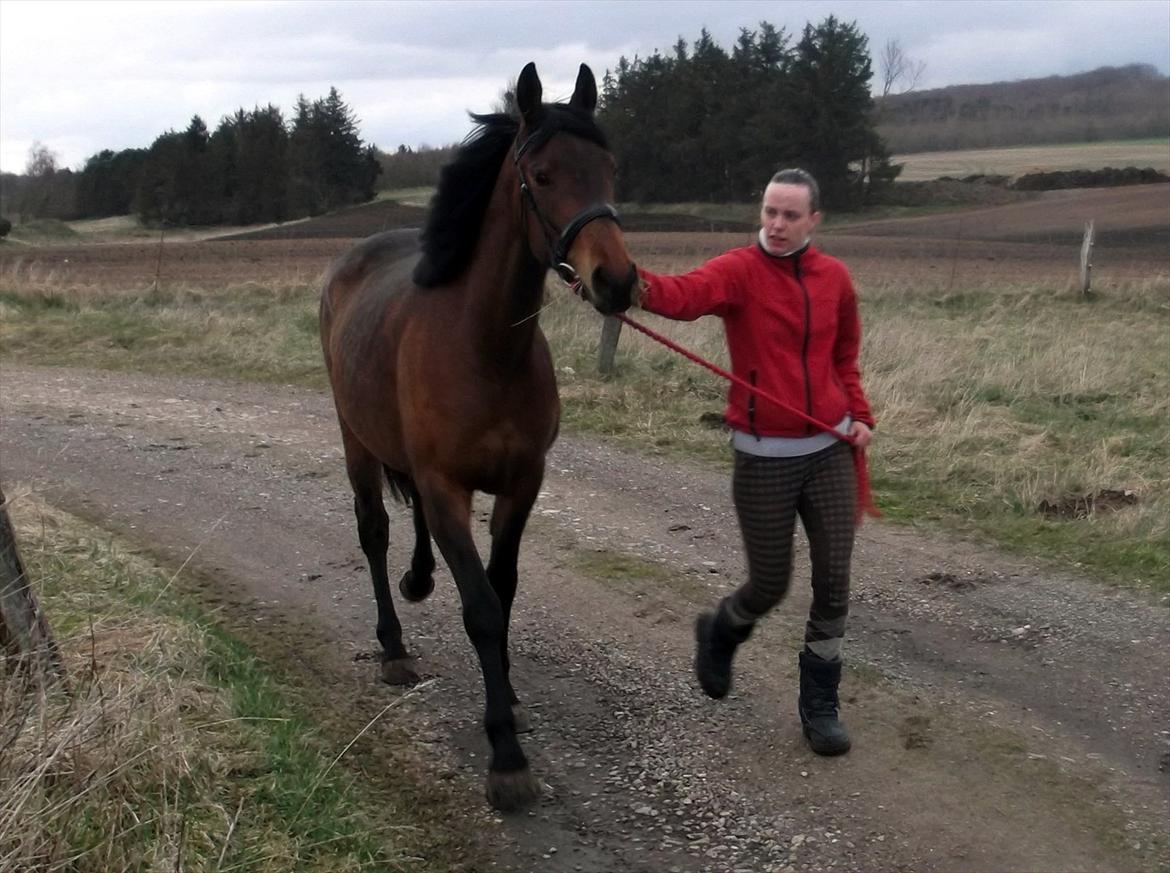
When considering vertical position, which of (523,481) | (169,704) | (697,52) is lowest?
(169,704)

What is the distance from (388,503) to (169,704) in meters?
3.88

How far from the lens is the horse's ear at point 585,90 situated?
12.6ft

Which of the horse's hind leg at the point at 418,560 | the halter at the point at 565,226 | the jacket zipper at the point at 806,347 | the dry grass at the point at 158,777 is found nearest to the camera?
the dry grass at the point at 158,777

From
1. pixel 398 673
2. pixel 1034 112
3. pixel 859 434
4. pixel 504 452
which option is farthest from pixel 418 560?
pixel 1034 112

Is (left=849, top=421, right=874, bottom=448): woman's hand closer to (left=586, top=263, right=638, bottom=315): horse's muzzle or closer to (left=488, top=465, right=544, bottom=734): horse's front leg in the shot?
(left=586, top=263, right=638, bottom=315): horse's muzzle

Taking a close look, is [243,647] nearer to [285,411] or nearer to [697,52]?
[285,411]

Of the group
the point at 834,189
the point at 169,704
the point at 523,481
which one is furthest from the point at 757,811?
the point at 834,189

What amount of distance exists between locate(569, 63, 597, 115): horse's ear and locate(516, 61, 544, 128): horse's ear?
0.17 meters

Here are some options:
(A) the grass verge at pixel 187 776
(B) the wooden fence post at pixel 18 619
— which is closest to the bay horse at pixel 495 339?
(A) the grass verge at pixel 187 776

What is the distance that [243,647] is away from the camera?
4785mm

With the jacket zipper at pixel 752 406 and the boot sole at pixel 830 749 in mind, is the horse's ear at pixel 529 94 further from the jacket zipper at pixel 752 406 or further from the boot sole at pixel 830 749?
the boot sole at pixel 830 749

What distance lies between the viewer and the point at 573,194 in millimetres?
3486

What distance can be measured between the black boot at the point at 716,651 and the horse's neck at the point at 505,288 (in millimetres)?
1167

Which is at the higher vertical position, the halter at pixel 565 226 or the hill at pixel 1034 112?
the hill at pixel 1034 112
